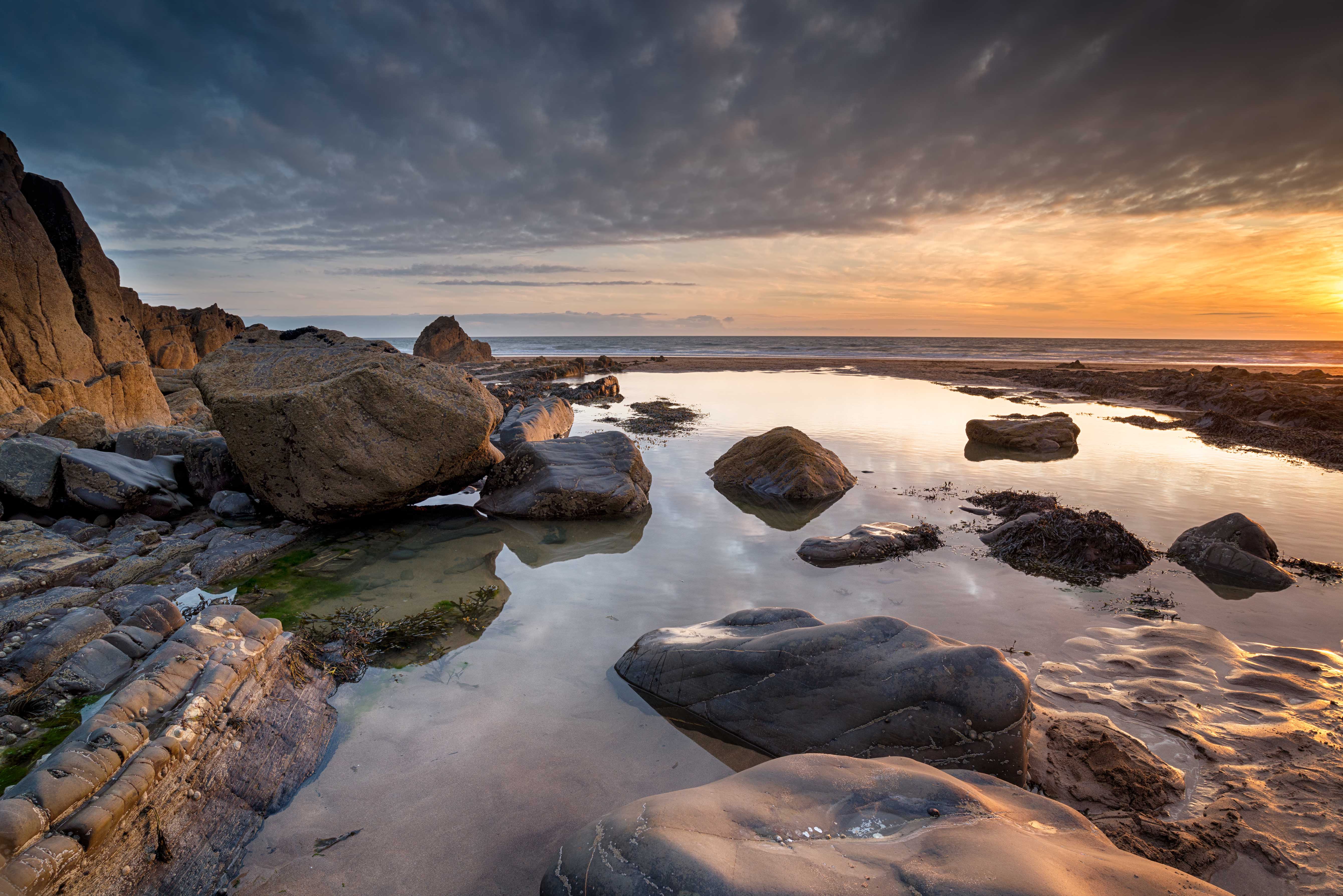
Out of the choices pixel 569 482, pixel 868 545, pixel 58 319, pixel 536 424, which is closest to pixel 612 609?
pixel 569 482

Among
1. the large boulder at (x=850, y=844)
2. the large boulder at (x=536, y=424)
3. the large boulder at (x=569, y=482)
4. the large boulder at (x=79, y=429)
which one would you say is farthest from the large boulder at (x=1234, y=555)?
the large boulder at (x=79, y=429)

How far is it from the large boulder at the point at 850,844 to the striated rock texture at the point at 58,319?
13508 mm

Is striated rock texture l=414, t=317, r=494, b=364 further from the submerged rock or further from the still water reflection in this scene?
the submerged rock

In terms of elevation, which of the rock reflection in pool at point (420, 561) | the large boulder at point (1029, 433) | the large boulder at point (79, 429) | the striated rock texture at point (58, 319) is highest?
the striated rock texture at point (58, 319)

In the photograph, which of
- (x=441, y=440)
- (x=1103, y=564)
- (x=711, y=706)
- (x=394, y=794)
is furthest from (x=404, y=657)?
(x=1103, y=564)

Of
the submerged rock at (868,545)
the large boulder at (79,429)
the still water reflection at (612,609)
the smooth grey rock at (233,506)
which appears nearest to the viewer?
the still water reflection at (612,609)

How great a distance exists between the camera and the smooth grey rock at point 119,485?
7238 mm

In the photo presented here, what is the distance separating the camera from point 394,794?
3342mm

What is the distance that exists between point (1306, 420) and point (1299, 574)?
46.2ft

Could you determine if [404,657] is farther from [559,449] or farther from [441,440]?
[559,449]

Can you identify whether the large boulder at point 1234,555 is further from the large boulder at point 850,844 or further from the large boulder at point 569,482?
the large boulder at point 569,482

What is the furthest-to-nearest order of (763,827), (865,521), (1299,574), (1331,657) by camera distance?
(865,521) < (1299,574) < (1331,657) < (763,827)

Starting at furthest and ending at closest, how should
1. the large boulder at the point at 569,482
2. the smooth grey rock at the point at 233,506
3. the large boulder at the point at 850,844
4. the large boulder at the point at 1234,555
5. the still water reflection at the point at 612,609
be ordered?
the large boulder at the point at 569,482 < the smooth grey rock at the point at 233,506 < the large boulder at the point at 1234,555 < the still water reflection at the point at 612,609 < the large boulder at the point at 850,844

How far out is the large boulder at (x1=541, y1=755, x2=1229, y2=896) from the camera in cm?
212
